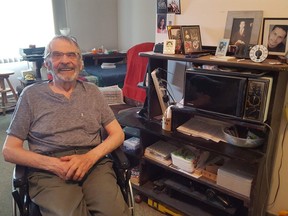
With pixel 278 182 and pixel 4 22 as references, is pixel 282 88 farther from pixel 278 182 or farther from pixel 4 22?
pixel 4 22

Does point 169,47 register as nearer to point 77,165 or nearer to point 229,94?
point 229,94

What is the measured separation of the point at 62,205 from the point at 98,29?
416cm

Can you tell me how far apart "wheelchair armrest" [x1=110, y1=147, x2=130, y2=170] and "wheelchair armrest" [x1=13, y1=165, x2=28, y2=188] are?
451 mm

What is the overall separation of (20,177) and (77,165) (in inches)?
10.1

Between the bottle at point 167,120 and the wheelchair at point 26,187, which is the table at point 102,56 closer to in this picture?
the bottle at point 167,120

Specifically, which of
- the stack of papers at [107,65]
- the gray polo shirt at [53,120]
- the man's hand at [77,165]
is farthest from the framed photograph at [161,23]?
the stack of papers at [107,65]

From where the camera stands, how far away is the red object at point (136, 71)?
257 cm

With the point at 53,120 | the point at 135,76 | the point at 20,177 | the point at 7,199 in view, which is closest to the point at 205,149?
the point at 53,120

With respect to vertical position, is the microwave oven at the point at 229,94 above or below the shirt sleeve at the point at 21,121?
above

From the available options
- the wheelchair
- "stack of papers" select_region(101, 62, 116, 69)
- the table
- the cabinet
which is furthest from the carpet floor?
the table

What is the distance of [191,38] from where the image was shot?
164 cm

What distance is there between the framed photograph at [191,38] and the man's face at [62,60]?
2.17 feet

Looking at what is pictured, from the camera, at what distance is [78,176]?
1291mm

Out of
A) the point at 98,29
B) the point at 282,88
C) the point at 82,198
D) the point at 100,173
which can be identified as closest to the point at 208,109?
the point at 282,88
